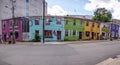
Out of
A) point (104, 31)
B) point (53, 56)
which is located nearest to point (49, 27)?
point (104, 31)

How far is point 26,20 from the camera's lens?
49.6m

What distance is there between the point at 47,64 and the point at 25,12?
53649 mm

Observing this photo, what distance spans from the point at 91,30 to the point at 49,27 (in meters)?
14.1

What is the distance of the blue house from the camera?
48.1 metres

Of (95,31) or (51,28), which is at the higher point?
(51,28)

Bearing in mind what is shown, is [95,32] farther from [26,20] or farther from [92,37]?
[26,20]

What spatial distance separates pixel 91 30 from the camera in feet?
189

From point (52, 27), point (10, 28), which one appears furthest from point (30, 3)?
point (52, 27)

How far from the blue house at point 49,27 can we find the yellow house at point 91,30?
880 cm

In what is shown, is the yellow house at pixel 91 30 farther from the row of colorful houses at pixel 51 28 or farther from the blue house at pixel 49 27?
the blue house at pixel 49 27

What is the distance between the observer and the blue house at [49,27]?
48125 millimetres

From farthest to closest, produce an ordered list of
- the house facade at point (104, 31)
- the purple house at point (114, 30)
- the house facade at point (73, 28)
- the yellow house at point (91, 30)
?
1. the purple house at point (114, 30)
2. the house facade at point (104, 31)
3. the yellow house at point (91, 30)
4. the house facade at point (73, 28)

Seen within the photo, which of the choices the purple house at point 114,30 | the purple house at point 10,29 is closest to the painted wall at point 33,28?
the purple house at point 10,29

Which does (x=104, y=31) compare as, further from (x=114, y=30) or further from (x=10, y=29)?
(x=10, y=29)
